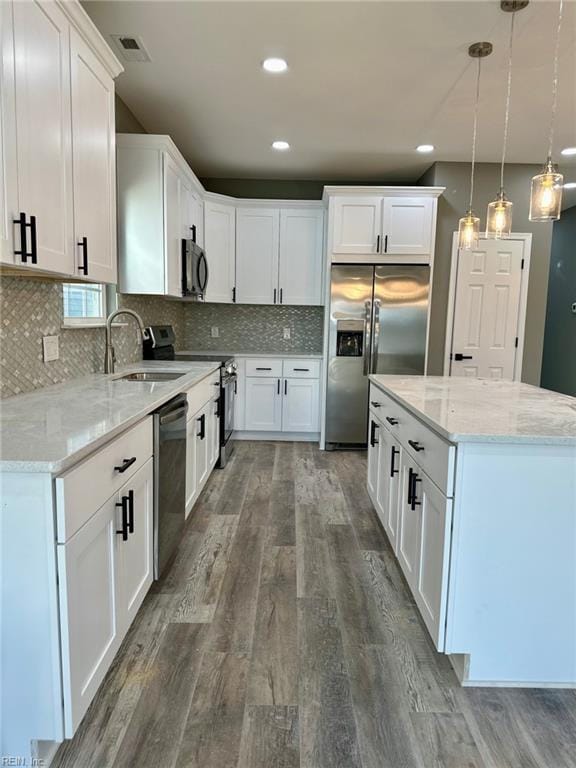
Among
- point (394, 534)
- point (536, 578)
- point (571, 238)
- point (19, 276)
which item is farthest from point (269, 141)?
point (571, 238)

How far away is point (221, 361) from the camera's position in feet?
12.4

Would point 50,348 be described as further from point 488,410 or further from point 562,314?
point 562,314

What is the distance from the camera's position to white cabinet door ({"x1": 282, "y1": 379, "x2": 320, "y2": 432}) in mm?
4684

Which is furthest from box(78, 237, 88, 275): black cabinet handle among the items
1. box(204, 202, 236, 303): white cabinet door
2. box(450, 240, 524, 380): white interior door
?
box(450, 240, 524, 380): white interior door

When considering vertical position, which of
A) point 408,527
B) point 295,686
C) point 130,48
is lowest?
point 295,686

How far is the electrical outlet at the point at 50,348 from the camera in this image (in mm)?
2127

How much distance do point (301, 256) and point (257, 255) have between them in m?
0.46

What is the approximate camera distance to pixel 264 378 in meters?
4.68

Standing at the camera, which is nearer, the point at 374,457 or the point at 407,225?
the point at 374,457

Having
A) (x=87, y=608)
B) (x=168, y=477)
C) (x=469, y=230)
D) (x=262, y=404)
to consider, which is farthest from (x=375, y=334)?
(x=87, y=608)

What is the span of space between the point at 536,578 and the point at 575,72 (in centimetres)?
301

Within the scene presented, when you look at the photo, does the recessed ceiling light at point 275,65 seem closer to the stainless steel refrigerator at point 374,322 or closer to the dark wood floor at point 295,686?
the stainless steel refrigerator at point 374,322

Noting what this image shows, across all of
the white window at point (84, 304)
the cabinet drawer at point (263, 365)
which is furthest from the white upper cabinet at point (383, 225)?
the white window at point (84, 304)

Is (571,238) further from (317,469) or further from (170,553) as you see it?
(170,553)
